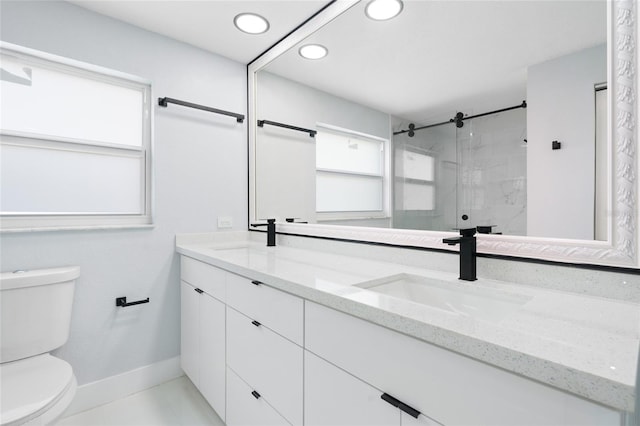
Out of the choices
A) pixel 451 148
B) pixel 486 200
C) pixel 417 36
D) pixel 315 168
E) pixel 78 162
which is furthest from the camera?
pixel 315 168

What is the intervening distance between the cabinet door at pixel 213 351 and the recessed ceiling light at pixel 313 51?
59.3 inches

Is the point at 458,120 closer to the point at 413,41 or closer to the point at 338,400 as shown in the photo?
the point at 413,41

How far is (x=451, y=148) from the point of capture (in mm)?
1221

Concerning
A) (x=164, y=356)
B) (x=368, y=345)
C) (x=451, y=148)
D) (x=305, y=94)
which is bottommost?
(x=164, y=356)

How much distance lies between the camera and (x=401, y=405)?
2.36ft

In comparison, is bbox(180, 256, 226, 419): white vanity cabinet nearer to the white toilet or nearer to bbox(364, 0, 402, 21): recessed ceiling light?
the white toilet

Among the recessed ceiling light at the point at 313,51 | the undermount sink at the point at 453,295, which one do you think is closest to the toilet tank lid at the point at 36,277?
the undermount sink at the point at 453,295

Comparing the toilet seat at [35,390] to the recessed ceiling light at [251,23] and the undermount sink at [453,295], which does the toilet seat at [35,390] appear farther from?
the recessed ceiling light at [251,23]

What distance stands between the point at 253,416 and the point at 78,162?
66.5 inches

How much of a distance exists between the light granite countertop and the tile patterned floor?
104cm

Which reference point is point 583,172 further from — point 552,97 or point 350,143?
point 350,143

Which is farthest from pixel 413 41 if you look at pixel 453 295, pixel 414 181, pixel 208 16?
pixel 208 16

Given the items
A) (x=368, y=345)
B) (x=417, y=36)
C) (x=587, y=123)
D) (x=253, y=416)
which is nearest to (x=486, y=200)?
(x=587, y=123)

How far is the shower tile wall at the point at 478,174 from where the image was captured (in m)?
1.04
